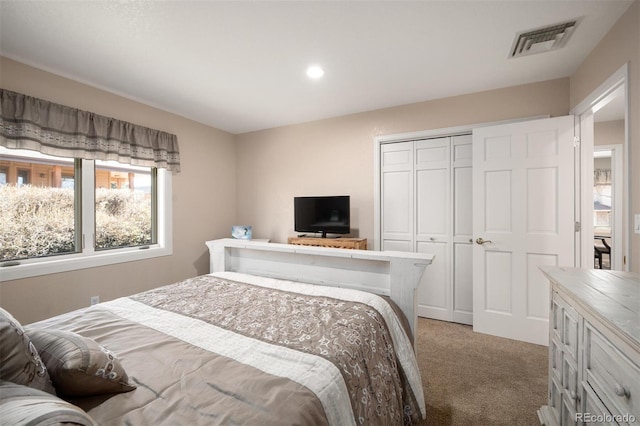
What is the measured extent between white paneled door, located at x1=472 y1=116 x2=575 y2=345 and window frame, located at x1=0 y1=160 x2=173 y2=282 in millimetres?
3621

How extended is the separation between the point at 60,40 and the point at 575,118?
433cm

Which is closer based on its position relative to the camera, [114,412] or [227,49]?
[114,412]

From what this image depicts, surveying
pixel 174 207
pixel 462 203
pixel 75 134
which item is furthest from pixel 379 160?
pixel 75 134

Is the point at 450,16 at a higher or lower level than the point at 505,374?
higher

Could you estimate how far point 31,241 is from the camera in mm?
2426

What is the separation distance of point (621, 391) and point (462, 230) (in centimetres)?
241

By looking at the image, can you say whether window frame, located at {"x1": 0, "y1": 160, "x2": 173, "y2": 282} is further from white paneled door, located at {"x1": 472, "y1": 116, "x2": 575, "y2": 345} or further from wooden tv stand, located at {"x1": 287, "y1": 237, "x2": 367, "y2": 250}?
white paneled door, located at {"x1": 472, "y1": 116, "x2": 575, "y2": 345}

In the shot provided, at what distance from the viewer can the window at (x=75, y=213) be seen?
2326 mm

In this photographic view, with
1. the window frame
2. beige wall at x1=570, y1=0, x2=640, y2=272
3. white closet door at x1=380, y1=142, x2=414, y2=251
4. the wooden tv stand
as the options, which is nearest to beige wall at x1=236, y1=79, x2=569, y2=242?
white closet door at x1=380, y1=142, x2=414, y2=251

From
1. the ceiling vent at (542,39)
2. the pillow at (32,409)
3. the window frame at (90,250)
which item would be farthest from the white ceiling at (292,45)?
the pillow at (32,409)

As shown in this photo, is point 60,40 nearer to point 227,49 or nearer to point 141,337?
point 227,49

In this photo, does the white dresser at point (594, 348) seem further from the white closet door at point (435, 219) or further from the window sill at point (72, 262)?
the window sill at point (72, 262)

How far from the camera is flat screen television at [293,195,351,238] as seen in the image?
3.49m

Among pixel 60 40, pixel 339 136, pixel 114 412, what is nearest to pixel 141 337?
pixel 114 412
